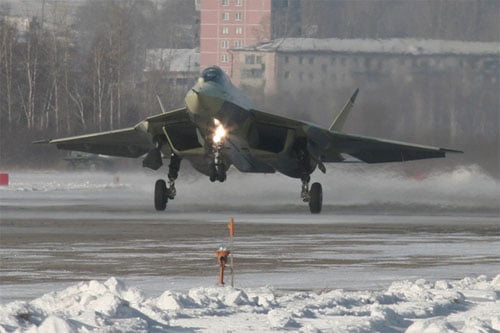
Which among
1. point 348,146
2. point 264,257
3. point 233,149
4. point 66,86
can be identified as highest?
point 233,149

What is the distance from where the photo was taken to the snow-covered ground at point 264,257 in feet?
39.7

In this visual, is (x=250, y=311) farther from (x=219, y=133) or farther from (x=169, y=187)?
(x=169, y=187)

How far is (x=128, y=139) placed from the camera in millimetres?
31125

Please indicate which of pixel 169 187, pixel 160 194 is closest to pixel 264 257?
pixel 169 187

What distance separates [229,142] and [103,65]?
4773 cm

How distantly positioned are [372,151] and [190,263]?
14.4 meters

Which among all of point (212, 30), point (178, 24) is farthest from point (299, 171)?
point (178, 24)

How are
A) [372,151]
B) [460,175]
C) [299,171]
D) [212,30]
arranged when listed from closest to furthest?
1. [299,171]
2. [372,151]
3. [460,175]
4. [212,30]

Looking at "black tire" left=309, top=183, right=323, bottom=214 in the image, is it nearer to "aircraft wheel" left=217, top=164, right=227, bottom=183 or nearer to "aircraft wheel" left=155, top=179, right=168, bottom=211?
"aircraft wheel" left=155, top=179, right=168, bottom=211

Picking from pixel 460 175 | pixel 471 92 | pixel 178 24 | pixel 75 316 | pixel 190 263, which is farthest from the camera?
pixel 178 24

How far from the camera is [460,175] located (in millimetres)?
38438

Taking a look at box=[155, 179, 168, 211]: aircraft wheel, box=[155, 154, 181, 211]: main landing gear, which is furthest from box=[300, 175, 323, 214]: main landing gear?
box=[155, 179, 168, 211]: aircraft wheel

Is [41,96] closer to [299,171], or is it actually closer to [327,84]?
[327,84]

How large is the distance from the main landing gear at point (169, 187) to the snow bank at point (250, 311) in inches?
585
